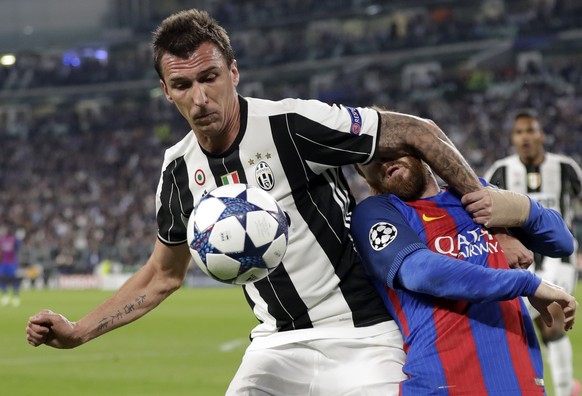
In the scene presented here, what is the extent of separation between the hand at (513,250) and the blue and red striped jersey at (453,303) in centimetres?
2

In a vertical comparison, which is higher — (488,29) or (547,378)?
(488,29)

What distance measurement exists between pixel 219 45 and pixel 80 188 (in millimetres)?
37848

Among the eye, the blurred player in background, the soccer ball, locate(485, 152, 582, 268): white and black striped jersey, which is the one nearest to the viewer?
the soccer ball

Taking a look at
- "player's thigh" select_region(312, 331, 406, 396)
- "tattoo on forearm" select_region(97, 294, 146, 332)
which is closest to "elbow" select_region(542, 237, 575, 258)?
"player's thigh" select_region(312, 331, 406, 396)

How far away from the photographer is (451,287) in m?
3.49

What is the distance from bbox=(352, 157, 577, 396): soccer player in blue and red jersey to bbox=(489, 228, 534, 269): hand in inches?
0.9

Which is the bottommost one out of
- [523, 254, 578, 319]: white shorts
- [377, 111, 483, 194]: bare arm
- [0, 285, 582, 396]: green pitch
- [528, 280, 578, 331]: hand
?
[0, 285, 582, 396]: green pitch

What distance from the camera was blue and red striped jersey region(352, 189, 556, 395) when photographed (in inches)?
138

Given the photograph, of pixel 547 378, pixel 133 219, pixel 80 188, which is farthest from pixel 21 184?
pixel 547 378

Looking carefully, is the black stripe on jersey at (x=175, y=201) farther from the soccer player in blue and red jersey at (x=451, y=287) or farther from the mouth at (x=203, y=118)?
the soccer player in blue and red jersey at (x=451, y=287)

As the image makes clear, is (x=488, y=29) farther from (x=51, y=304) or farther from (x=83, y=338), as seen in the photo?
(x=83, y=338)

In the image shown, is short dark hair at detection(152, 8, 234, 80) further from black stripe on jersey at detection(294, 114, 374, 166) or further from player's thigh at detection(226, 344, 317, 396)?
player's thigh at detection(226, 344, 317, 396)

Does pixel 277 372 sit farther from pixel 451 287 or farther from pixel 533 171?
pixel 533 171

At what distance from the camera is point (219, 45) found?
3904 millimetres
